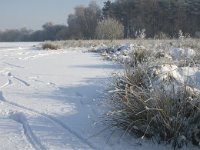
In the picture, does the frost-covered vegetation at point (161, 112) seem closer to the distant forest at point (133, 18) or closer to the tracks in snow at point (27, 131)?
the tracks in snow at point (27, 131)

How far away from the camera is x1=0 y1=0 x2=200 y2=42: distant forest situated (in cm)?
5120

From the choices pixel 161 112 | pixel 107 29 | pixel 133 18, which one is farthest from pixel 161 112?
pixel 133 18

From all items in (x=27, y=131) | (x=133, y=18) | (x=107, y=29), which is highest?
(x=133, y=18)

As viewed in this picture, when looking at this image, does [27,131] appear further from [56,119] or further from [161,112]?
[161,112]

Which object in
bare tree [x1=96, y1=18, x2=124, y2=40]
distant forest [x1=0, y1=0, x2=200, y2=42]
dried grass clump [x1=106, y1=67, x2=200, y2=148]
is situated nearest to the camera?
dried grass clump [x1=106, y1=67, x2=200, y2=148]

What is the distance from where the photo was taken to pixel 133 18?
6006 centimetres

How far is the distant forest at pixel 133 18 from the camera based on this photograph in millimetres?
51197

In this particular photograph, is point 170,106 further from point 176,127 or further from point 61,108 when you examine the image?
point 61,108

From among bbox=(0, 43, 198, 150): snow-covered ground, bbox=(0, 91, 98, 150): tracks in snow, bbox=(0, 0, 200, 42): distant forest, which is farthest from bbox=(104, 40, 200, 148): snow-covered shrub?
bbox=(0, 0, 200, 42): distant forest

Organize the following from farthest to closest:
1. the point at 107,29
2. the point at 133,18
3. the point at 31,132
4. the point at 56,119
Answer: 1. the point at 133,18
2. the point at 107,29
3. the point at 56,119
4. the point at 31,132

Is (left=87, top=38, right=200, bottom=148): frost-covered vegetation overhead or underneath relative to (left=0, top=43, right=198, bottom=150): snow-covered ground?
overhead

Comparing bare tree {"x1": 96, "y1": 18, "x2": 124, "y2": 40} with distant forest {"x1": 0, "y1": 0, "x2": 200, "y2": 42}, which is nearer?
bare tree {"x1": 96, "y1": 18, "x2": 124, "y2": 40}

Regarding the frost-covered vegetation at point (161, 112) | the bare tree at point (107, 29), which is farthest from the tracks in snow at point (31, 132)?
the bare tree at point (107, 29)

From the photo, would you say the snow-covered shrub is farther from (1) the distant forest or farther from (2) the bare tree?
(1) the distant forest
